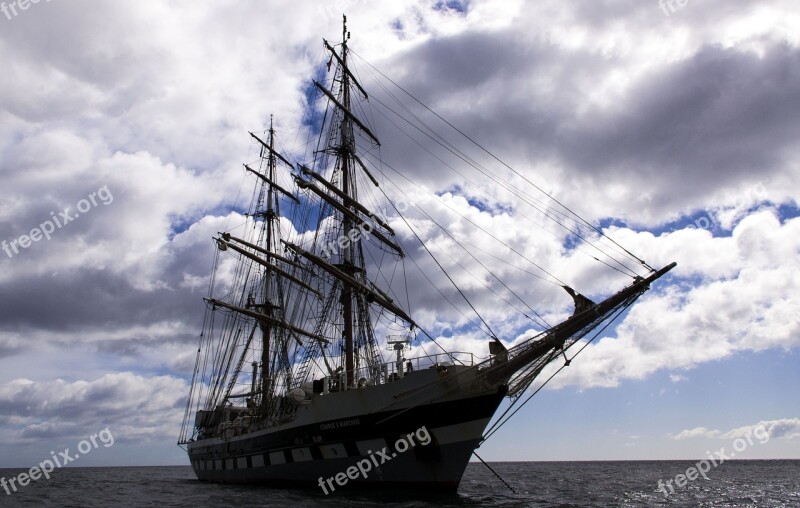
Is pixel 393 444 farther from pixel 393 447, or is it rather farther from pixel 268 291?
pixel 268 291

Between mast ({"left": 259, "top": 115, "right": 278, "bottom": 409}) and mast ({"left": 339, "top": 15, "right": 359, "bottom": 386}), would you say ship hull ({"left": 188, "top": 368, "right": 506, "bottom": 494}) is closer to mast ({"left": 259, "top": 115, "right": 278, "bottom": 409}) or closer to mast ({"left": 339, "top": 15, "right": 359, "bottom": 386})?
mast ({"left": 339, "top": 15, "right": 359, "bottom": 386})

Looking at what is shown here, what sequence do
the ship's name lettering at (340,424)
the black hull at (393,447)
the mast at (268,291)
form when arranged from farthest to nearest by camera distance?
the mast at (268,291) < the ship's name lettering at (340,424) < the black hull at (393,447)

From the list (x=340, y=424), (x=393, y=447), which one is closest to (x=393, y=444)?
(x=393, y=447)

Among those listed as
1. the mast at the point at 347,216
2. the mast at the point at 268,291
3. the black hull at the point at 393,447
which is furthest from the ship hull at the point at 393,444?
Answer: the mast at the point at 268,291

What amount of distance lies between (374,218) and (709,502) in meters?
24.9

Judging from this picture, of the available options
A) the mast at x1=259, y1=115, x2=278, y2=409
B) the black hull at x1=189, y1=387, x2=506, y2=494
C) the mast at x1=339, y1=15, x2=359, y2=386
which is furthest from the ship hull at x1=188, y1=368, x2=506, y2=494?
the mast at x1=259, y1=115, x2=278, y2=409

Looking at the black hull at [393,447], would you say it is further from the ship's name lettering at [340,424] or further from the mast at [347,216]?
the mast at [347,216]

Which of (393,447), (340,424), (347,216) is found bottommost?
(393,447)

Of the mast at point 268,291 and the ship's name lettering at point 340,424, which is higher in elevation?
the mast at point 268,291

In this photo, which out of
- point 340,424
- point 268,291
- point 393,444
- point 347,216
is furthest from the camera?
point 268,291

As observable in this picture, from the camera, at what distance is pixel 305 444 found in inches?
1224

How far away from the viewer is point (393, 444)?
27.0 metres

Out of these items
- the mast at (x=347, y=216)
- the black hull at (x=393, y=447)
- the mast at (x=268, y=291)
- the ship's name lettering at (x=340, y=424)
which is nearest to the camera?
the black hull at (x=393, y=447)

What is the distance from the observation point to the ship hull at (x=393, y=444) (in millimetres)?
25922
